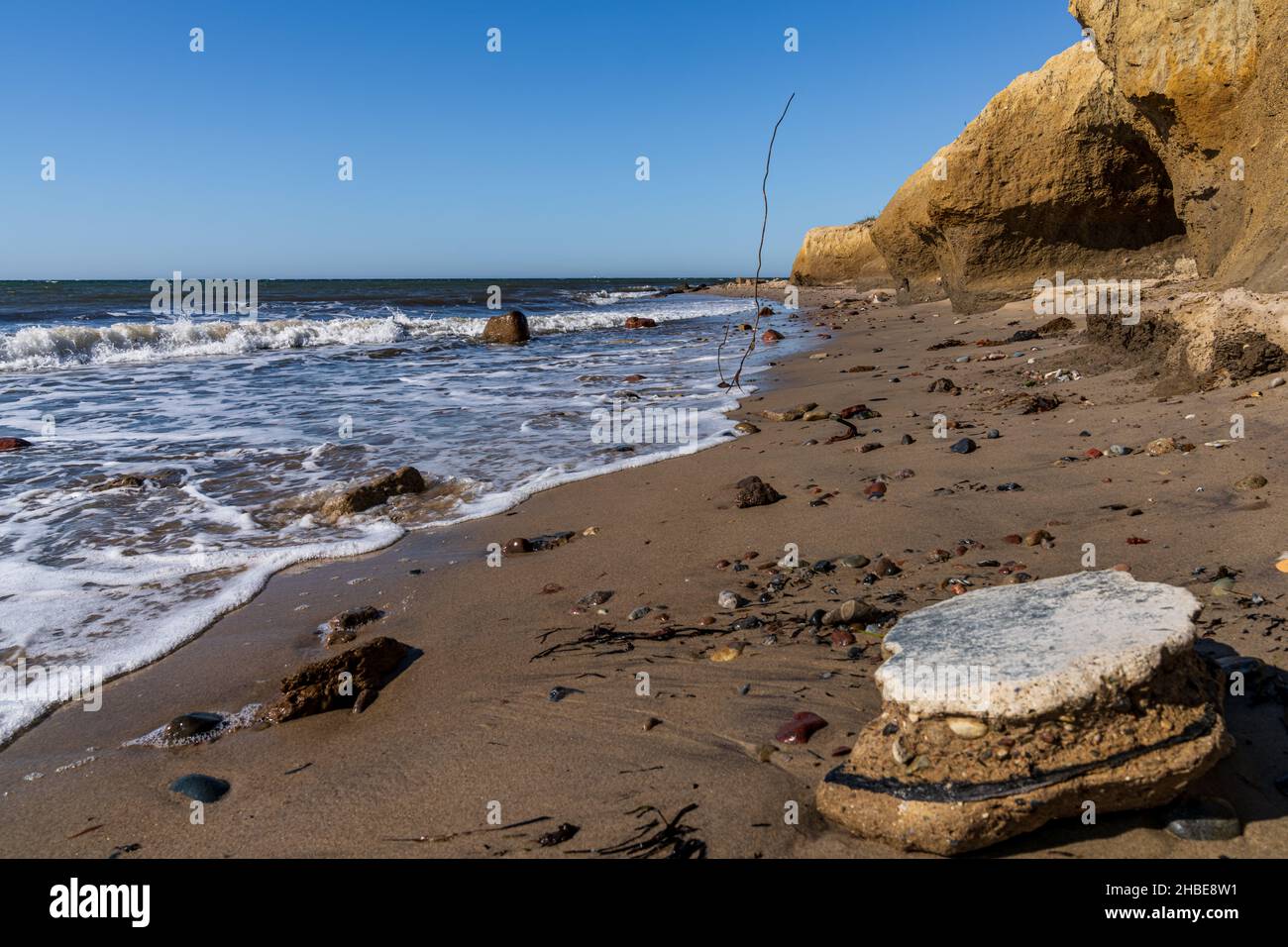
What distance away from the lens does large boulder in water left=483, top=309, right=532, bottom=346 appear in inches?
766

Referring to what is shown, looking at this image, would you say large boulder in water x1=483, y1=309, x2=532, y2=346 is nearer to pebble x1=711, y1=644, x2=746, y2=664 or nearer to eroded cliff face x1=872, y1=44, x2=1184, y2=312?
eroded cliff face x1=872, y1=44, x2=1184, y2=312

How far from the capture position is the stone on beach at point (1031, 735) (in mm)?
1764

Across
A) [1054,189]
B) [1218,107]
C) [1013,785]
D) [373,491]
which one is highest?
[1054,189]

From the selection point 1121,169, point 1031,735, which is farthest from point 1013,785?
point 1121,169

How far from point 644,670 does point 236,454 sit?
5745mm

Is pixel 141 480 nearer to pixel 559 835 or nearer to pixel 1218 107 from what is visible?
pixel 559 835

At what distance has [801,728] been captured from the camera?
2.38 m

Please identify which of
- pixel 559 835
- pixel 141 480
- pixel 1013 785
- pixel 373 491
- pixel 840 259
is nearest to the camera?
pixel 1013 785

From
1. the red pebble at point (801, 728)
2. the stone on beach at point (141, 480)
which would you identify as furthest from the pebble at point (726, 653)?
the stone on beach at point (141, 480)

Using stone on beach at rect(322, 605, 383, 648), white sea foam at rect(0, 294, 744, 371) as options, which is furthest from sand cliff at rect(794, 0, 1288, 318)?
white sea foam at rect(0, 294, 744, 371)

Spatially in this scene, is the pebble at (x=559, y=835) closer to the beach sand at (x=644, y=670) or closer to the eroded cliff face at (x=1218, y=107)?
the beach sand at (x=644, y=670)

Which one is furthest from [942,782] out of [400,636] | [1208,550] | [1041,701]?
[400,636]

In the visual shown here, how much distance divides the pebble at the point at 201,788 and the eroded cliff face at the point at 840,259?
30.3m
